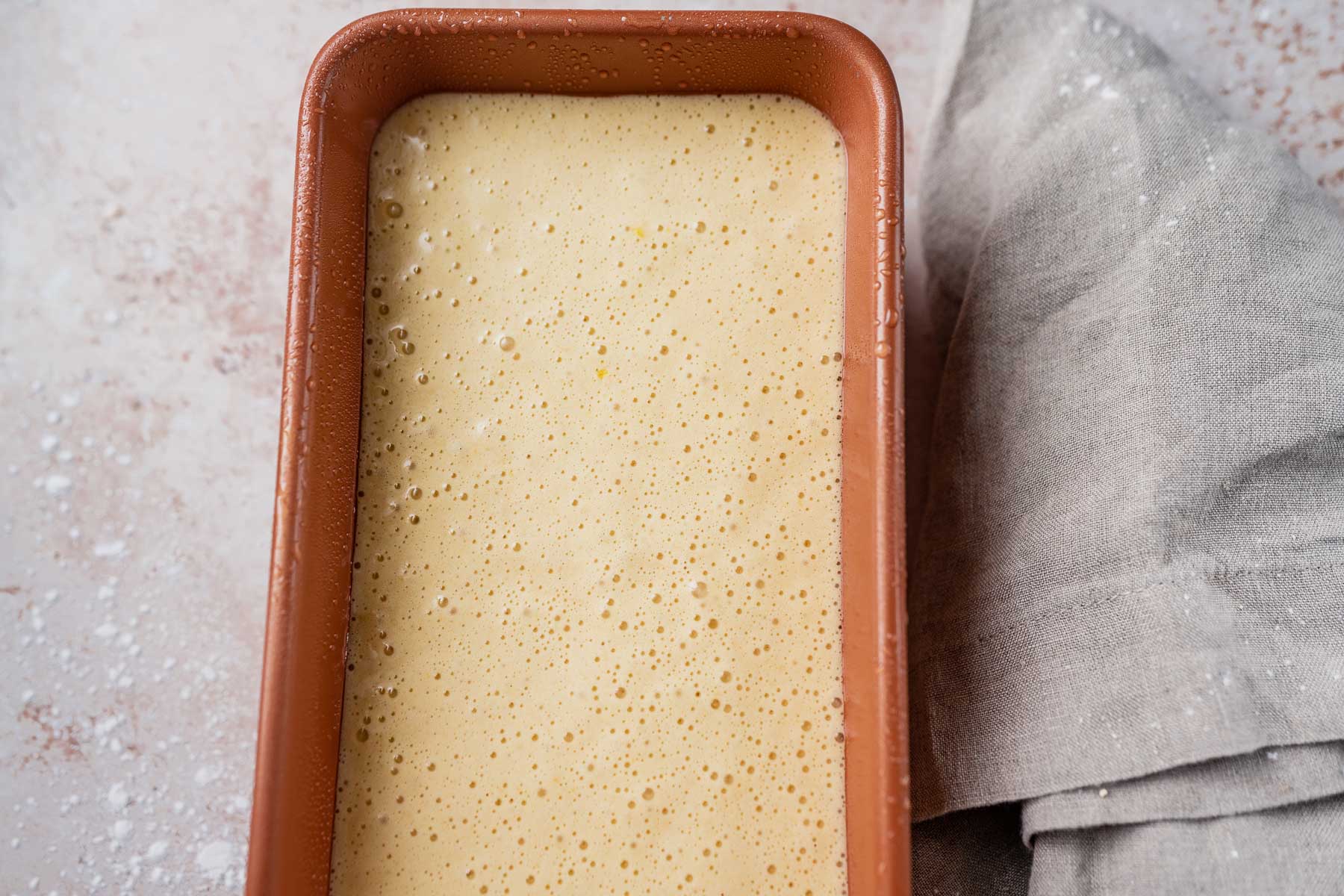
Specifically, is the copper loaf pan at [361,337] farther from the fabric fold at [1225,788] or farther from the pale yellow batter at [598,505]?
the fabric fold at [1225,788]

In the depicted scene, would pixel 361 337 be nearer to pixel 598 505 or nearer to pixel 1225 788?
pixel 598 505

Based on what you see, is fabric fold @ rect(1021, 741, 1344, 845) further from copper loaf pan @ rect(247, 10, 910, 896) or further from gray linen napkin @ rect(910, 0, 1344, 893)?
copper loaf pan @ rect(247, 10, 910, 896)

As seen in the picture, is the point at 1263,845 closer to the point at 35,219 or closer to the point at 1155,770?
the point at 1155,770

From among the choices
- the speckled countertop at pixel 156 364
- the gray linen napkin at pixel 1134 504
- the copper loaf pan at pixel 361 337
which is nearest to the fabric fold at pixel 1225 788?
the gray linen napkin at pixel 1134 504

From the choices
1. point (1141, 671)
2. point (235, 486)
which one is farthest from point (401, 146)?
point (1141, 671)

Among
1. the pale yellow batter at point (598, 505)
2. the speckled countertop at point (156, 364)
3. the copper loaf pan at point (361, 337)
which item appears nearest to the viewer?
the copper loaf pan at point (361, 337)

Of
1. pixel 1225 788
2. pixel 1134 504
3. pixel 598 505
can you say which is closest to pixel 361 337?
pixel 598 505

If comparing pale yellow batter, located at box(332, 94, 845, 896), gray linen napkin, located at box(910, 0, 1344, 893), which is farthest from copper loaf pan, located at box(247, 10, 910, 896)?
gray linen napkin, located at box(910, 0, 1344, 893)
